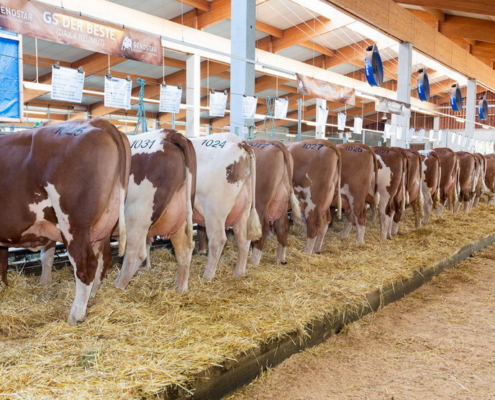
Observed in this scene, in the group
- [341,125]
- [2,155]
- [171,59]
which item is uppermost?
[171,59]

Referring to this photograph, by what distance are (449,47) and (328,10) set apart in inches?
190

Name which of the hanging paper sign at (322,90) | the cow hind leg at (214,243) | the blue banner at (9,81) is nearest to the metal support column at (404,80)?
the hanging paper sign at (322,90)

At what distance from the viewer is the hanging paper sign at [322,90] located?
29.8ft

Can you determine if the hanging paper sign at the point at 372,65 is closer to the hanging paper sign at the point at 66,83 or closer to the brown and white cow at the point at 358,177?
the brown and white cow at the point at 358,177

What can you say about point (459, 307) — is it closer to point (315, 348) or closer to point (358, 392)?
point (315, 348)

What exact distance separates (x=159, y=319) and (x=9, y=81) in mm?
3054

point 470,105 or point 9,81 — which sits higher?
point 470,105

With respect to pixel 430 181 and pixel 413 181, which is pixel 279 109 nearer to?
pixel 413 181

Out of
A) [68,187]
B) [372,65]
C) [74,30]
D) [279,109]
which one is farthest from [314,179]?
[372,65]

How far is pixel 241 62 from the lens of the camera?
25.1ft

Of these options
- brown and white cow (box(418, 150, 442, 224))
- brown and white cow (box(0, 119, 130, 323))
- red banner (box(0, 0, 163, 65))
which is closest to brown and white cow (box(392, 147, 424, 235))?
brown and white cow (box(418, 150, 442, 224))

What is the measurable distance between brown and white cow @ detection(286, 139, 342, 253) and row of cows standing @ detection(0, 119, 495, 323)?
0.04 ft

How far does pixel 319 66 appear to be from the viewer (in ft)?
60.8

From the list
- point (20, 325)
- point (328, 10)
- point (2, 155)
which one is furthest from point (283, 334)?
point (328, 10)
